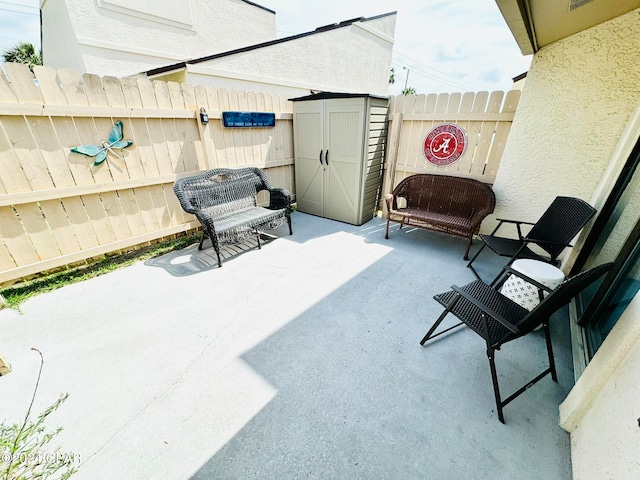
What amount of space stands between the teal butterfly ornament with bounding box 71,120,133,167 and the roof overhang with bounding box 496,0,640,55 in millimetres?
3768

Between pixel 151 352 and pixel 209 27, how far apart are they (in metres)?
8.73

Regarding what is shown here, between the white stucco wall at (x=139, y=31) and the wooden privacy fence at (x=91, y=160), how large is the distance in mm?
4745

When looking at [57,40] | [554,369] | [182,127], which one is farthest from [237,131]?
[57,40]

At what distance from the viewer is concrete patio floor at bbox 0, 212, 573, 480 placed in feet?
4.31

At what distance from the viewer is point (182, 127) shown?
11.0ft

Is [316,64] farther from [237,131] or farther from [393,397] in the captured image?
[393,397]

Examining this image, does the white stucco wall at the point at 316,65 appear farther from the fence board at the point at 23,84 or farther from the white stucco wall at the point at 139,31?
the fence board at the point at 23,84

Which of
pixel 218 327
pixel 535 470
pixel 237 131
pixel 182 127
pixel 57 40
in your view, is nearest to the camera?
pixel 535 470

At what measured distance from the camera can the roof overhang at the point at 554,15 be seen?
1.75m

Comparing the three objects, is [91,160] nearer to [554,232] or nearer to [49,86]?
[49,86]

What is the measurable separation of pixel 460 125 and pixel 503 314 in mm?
2907

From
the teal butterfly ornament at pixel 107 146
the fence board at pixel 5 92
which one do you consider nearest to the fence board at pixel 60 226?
the teal butterfly ornament at pixel 107 146

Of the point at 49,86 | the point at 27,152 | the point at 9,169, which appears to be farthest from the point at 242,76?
the point at 9,169

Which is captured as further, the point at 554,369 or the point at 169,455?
the point at 554,369
